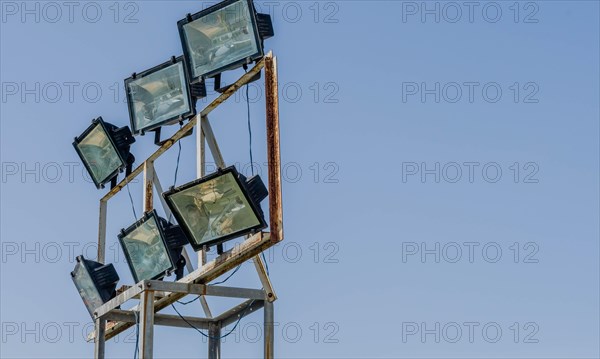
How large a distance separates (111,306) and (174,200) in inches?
67.8

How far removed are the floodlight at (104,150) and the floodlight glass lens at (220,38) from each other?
79.0 inches

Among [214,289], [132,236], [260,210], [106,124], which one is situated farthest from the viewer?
[106,124]

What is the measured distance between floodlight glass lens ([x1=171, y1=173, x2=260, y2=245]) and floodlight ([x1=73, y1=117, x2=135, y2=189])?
91.3 inches

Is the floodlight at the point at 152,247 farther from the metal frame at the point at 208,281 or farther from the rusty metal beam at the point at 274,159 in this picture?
the rusty metal beam at the point at 274,159

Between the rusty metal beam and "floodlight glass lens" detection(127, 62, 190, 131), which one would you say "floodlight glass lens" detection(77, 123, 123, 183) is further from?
the rusty metal beam

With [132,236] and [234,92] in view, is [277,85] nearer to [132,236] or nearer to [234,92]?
[234,92]

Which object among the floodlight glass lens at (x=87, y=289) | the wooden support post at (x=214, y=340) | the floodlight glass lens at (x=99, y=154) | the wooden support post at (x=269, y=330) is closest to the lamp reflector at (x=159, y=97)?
the floodlight glass lens at (x=99, y=154)

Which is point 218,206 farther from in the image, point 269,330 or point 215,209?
point 269,330

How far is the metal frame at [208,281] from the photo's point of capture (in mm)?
11219

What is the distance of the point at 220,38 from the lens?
39.6 feet

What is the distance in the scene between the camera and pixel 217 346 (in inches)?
539

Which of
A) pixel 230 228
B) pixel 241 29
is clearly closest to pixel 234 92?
pixel 241 29

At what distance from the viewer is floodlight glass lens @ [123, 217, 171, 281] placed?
489 inches

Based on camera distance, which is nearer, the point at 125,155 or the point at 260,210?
the point at 260,210
